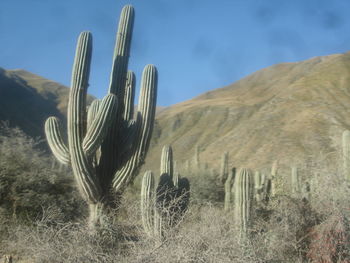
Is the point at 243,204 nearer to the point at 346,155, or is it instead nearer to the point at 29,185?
the point at 346,155

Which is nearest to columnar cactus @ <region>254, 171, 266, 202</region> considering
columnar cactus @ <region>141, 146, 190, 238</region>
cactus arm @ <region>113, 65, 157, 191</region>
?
columnar cactus @ <region>141, 146, 190, 238</region>

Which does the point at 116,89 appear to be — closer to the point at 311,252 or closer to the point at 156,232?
the point at 156,232

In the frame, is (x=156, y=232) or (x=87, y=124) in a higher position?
(x=87, y=124)

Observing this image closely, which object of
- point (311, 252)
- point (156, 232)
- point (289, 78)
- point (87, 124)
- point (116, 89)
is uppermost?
point (289, 78)

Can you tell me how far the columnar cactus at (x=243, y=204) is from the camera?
8.01m

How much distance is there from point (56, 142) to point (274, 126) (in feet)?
114

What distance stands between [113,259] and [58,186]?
755cm

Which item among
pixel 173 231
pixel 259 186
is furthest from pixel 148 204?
pixel 259 186

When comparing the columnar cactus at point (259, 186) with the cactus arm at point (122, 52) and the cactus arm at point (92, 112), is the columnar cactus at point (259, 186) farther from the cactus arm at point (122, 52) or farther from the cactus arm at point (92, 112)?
the cactus arm at point (92, 112)

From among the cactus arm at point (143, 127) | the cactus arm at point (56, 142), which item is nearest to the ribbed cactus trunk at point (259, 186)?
the cactus arm at point (143, 127)

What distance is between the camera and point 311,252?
7.86 meters

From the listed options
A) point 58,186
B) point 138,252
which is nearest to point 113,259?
point 138,252

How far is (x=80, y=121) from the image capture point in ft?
27.2

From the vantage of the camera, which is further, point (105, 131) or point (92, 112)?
point (92, 112)
